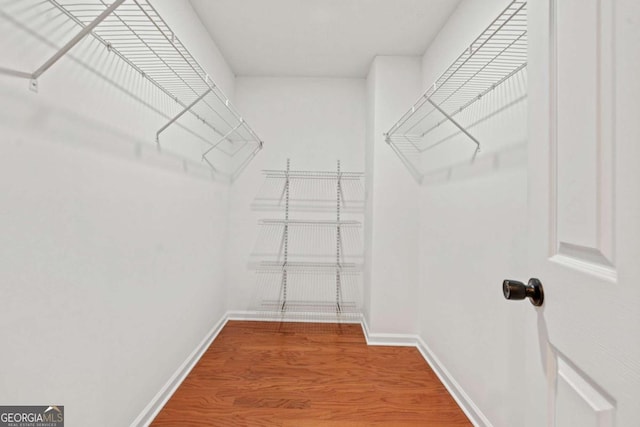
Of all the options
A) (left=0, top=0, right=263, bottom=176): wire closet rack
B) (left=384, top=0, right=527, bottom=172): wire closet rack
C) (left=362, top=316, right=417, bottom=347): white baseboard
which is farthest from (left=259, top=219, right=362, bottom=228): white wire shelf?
(left=362, top=316, right=417, bottom=347): white baseboard

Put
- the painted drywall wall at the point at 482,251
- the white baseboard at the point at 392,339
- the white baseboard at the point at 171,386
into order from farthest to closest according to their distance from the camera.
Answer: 1. the white baseboard at the point at 392,339
2. the white baseboard at the point at 171,386
3. the painted drywall wall at the point at 482,251

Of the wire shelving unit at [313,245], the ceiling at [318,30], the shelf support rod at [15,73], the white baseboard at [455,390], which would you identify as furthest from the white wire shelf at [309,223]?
the shelf support rod at [15,73]

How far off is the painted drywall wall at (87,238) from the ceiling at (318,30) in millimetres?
478

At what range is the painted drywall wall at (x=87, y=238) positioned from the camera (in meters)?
0.91

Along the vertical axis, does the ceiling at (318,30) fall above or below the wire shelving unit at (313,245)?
above

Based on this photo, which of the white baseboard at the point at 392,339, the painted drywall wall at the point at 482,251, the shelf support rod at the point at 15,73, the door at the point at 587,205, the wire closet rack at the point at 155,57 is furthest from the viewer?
the white baseboard at the point at 392,339

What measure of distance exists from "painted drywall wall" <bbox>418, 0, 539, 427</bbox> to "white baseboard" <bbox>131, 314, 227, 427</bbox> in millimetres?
1713

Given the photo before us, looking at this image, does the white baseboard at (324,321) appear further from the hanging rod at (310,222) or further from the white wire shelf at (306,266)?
the hanging rod at (310,222)

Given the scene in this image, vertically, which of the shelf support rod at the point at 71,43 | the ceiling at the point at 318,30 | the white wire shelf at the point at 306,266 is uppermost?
the ceiling at the point at 318,30

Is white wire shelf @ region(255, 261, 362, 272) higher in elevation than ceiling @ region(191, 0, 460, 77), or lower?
lower

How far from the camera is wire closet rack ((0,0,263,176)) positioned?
976 mm

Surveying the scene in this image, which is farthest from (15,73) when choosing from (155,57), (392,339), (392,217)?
(392,339)

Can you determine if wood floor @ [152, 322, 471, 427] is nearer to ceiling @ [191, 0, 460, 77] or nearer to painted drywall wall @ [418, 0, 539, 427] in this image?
painted drywall wall @ [418, 0, 539, 427]

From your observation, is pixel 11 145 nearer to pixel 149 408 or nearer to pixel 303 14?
pixel 149 408
